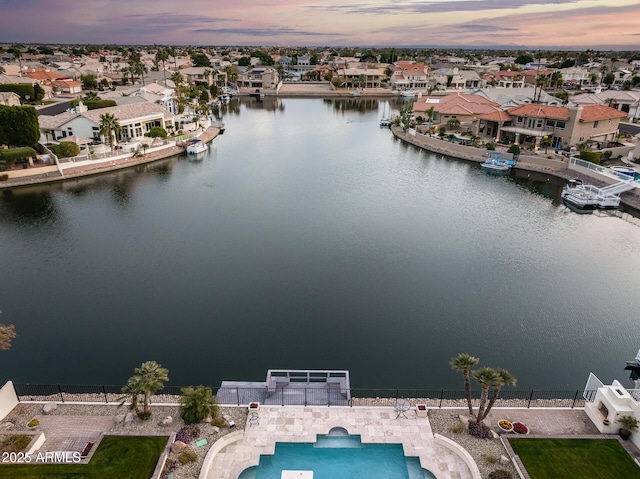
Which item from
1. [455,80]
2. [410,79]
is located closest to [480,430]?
[455,80]

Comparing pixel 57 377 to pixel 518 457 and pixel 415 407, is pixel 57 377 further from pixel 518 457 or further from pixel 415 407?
pixel 518 457

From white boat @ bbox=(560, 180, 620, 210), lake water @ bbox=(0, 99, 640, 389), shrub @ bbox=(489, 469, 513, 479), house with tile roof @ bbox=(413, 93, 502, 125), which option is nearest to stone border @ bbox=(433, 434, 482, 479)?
shrub @ bbox=(489, 469, 513, 479)

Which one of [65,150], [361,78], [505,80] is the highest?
[361,78]

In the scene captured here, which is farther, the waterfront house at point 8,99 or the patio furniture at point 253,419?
the waterfront house at point 8,99

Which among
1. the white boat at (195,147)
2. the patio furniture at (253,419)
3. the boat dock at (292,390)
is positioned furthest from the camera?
the white boat at (195,147)

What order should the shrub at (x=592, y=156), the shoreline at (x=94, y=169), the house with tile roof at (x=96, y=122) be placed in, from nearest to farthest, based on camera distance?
the shoreline at (x=94, y=169) < the shrub at (x=592, y=156) < the house with tile roof at (x=96, y=122)

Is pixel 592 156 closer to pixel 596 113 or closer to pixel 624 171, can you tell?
pixel 624 171

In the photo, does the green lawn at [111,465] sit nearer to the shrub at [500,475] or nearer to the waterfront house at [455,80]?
the shrub at [500,475]

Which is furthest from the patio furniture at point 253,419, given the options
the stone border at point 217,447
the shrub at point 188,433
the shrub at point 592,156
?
the shrub at point 592,156
